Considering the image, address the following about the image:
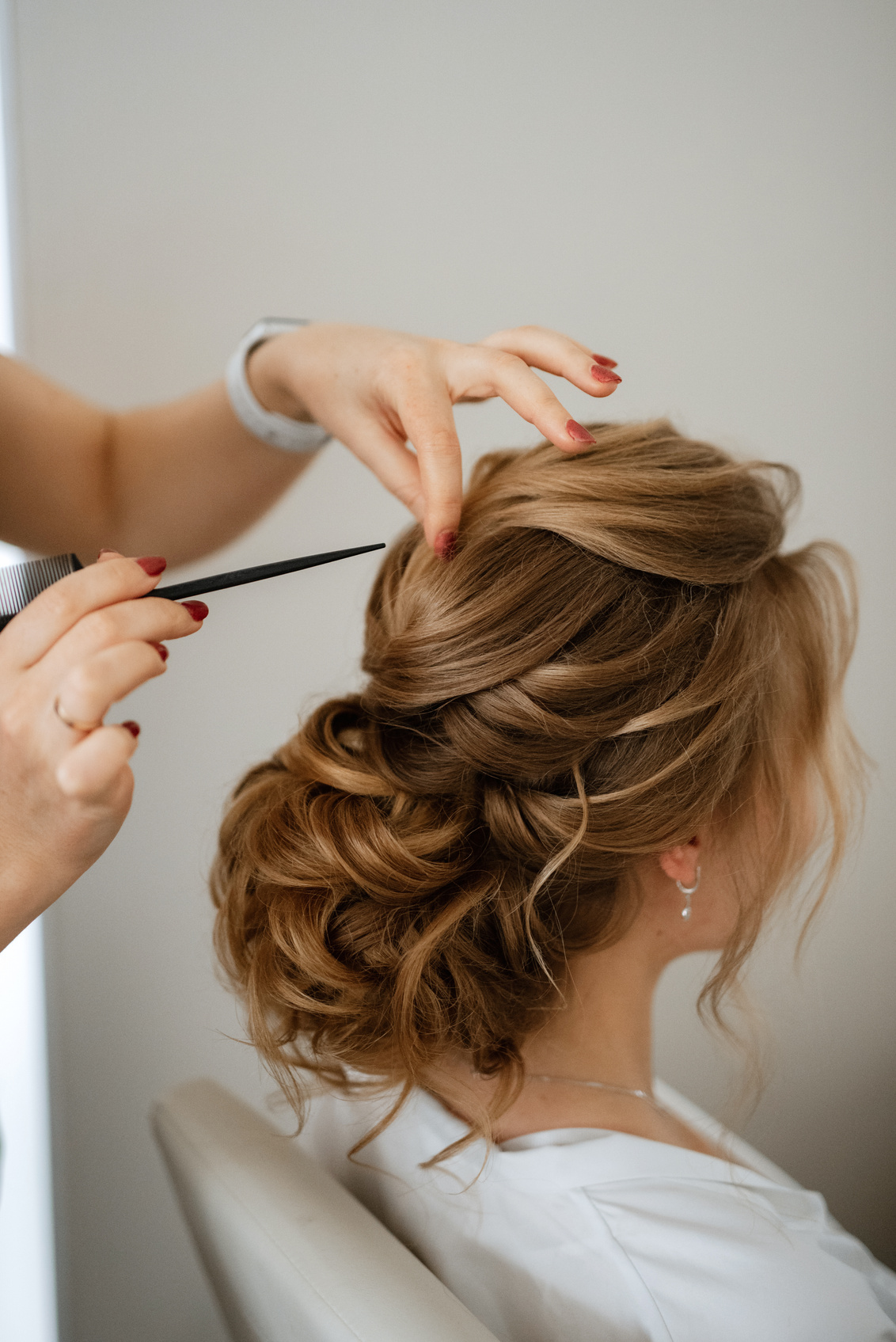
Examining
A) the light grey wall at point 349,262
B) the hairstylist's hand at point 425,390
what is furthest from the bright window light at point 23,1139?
the hairstylist's hand at point 425,390

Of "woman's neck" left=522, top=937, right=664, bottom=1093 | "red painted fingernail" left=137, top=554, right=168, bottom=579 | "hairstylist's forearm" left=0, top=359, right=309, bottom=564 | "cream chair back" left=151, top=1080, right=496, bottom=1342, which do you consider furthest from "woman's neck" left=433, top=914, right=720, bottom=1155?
"hairstylist's forearm" left=0, top=359, right=309, bottom=564

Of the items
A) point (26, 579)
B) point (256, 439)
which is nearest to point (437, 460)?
point (26, 579)

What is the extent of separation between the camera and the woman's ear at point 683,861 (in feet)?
2.52

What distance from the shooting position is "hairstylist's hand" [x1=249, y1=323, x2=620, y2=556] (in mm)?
613

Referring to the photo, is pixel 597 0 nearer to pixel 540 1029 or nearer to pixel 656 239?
pixel 656 239

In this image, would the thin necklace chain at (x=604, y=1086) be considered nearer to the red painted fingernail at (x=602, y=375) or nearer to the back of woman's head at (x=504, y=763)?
the back of woman's head at (x=504, y=763)

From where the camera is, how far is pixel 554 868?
0.67 m

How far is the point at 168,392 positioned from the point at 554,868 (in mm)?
818

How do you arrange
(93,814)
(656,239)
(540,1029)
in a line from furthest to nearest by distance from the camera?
(656,239) → (540,1029) → (93,814)

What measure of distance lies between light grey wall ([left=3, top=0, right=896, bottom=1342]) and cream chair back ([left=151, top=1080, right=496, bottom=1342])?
1.54ft

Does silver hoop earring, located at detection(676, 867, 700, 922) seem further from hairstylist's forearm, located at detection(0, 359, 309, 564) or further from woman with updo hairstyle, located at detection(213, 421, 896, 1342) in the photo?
hairstylist's forearm, located at detection(0, 359, 309, 564)

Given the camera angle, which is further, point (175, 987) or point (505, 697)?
point (175, 987)

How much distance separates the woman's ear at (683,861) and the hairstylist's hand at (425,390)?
32 centimetres

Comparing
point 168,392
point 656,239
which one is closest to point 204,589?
point 168,392
